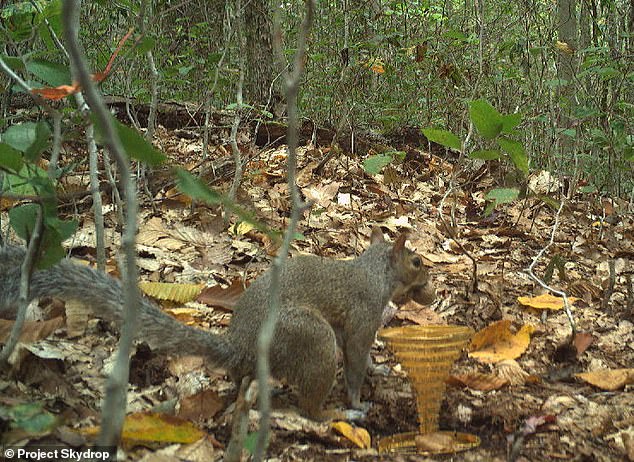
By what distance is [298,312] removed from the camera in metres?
3.27

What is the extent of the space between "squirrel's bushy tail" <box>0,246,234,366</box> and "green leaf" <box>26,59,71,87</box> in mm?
644

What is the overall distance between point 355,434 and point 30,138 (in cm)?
179

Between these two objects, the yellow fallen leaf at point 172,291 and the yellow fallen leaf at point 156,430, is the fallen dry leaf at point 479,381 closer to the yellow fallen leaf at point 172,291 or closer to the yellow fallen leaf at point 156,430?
the yellow fallen leaf at point 156,430

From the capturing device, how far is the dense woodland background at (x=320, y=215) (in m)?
2.52

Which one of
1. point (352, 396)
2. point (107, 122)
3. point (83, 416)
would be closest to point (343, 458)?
point (352, 396)

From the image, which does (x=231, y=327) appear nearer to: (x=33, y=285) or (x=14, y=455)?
(x=33, y=285)

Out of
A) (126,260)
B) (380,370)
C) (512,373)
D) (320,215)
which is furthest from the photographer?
(320,215)

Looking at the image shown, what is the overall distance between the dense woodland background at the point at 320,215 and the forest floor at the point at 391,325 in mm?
16

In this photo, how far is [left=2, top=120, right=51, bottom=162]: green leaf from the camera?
2.13m

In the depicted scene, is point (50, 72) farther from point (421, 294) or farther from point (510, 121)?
point (510, 121)

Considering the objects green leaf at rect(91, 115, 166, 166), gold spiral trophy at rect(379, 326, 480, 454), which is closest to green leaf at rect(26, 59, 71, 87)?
green leaf at rect(91, 115, 166, 166)

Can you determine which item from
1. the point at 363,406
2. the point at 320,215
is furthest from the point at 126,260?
the point at 320,215

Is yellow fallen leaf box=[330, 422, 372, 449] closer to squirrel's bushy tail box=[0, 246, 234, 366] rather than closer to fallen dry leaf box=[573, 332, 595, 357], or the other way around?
squirrel's bushy tail box=[0, 246, 234, 366]

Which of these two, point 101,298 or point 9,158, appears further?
point 101,298
